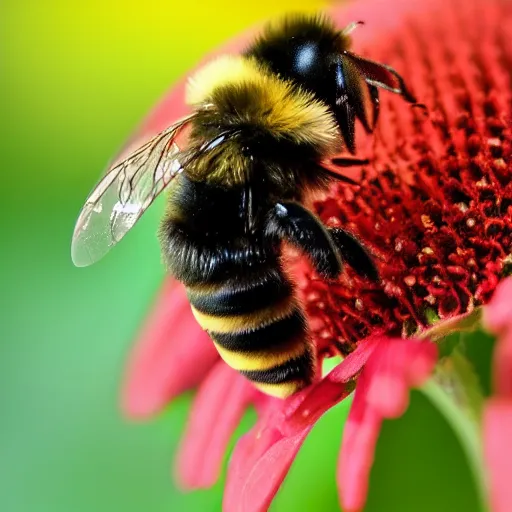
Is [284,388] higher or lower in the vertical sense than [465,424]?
higher

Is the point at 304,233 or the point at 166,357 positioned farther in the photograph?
the point at 166,357

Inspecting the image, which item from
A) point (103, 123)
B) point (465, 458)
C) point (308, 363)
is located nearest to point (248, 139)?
point (308, 363)

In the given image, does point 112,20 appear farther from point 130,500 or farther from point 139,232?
point 130,500

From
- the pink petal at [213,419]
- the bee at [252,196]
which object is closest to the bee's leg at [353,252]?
the bee at [252,196]

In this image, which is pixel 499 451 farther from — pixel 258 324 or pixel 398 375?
pixel 258 324

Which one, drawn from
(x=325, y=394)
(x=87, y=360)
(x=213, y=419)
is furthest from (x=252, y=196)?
(x=87, y=360)

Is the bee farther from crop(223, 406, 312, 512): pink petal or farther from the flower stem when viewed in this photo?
the flower stem
